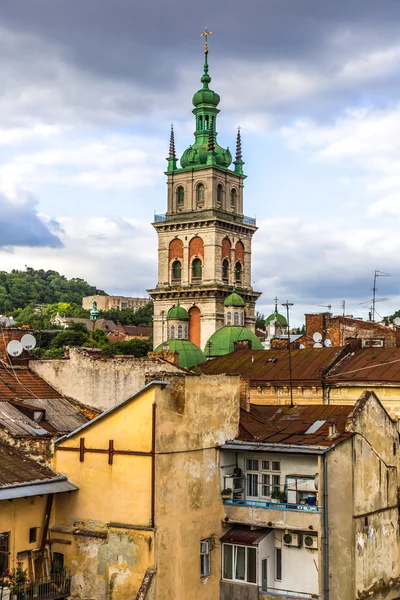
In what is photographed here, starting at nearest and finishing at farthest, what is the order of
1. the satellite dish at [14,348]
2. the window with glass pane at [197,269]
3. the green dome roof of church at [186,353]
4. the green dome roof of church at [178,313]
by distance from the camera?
the satellite dish at [14,348] < the green dome roof of church at [186,353] < the green dome roof of church at [178,313] < the window with glass pane at [197,269]

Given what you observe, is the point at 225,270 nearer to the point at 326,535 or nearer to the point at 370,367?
the point at 370,367

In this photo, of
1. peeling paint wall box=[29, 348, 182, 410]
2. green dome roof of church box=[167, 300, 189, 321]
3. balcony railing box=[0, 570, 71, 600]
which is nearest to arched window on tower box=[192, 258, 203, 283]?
green dome roof of church box=[167, 300, 189, 321]

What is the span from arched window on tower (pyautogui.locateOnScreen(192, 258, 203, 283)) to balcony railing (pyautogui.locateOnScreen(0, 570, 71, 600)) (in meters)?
99.7

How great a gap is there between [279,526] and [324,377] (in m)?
16.5

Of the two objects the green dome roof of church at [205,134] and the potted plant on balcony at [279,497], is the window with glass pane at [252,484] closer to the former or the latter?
the potted plant on balcony at [279,497]

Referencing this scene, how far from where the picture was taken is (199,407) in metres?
30.0

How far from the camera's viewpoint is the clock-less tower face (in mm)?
124938

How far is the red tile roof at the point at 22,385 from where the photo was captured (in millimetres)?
37750

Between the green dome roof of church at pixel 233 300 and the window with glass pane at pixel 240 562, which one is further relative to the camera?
the green dome roof of church at pixel 233 300

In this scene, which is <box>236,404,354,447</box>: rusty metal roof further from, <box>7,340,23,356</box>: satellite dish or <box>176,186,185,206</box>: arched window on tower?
<box>176,186,185,206</box>: arched window on tower

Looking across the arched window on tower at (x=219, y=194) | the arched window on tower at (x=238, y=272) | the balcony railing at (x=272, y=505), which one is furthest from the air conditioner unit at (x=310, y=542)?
the arched window on tower at (x=219, y=194)

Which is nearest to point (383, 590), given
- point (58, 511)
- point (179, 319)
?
point (58, 511)

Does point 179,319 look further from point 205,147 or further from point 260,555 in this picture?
point 260,555

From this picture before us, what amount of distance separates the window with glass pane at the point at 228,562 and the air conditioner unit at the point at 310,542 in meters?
2.59
